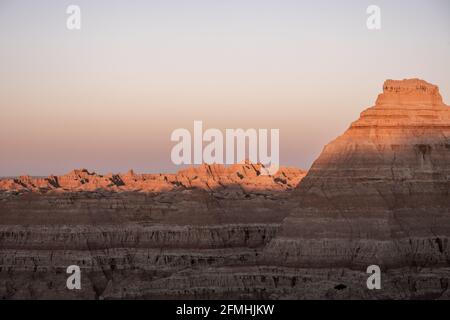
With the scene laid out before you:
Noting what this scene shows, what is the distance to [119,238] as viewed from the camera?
19925 cm

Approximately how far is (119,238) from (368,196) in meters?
46.6

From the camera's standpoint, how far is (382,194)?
16088 centimetres

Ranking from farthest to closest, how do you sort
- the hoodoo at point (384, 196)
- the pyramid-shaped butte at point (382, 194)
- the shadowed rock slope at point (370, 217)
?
the pyramid-shaped butte at point (382, 194) → the hoodoo at point (384, 196) → the shadowed rock slope at point (370, 217)

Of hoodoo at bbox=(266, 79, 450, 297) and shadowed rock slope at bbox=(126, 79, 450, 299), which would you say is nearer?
shadowed rock slope at bbox=(126, 79, 450, 299)

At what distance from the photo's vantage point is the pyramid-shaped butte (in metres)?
157

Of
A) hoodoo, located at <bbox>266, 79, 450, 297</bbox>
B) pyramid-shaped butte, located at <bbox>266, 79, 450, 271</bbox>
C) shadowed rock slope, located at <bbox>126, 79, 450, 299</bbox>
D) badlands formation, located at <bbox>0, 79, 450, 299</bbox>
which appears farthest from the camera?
pyramid-shaped butte, located at <bbox>266, 79, 450, 271</bbox>

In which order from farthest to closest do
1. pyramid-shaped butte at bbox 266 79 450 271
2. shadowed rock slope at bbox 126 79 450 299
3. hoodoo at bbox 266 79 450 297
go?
pyramid-shaped butte at bbox 266 79 450 271, hoodoo at bbox 266 79 450 297, shadowed rock slope at bbox 126 79 450 299

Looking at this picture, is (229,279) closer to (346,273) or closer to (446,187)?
(346,273)

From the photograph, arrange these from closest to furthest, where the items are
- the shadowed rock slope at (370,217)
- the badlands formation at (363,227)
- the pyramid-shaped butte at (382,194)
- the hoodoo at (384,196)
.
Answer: the badlands formation at (363,227), the shadowed rock slope at (370,217), the hoodoo at (384,196), the pyramid-shaped butte at (382,194)

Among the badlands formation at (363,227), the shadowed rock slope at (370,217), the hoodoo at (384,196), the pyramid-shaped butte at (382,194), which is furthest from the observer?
the pyramid-shaped butte at (382,194)

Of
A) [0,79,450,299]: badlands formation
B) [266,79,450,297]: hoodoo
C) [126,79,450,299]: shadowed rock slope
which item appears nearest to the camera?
[0,79,450,299]: badlands formation

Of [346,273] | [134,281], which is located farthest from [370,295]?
[134,281]

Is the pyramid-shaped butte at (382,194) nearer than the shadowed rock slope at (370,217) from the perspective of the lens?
No

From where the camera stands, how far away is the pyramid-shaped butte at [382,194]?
6186 inches
